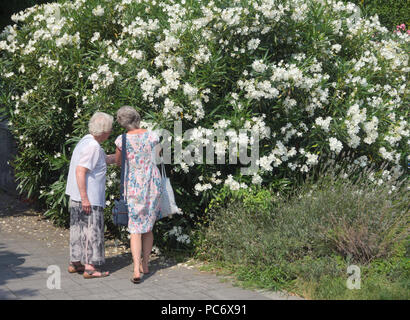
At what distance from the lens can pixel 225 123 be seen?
236 inches

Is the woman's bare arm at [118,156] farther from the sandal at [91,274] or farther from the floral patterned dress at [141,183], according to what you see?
the sandal at [91,274]

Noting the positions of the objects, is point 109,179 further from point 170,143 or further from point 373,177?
point 373,177

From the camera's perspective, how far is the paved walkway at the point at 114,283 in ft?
16.0

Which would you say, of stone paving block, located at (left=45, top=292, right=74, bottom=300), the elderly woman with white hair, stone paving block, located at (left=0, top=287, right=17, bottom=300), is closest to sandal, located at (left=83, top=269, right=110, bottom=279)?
the elderly woman with white hair

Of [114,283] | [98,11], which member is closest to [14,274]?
[114,283]

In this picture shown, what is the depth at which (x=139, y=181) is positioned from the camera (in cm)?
548

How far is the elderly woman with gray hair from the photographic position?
548 centimetres

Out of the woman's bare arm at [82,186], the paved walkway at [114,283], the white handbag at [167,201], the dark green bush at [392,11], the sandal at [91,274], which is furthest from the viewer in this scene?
the dark green bush at [392,11]

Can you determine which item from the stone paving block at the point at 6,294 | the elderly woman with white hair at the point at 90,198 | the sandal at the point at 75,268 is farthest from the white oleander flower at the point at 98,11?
the stone paving block at the point at 6,294

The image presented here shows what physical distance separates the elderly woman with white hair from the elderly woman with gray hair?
261 mm

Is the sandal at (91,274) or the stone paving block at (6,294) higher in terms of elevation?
the sandal at (91,274)

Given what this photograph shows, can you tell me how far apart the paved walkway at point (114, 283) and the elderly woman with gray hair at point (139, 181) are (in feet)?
1.16

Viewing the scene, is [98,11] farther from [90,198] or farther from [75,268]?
[75,268]

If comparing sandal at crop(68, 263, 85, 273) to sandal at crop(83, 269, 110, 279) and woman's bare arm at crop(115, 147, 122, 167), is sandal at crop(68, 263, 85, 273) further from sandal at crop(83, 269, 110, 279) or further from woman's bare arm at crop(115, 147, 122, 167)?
woman's bare arm at crop(115, 147, 122, 167)
